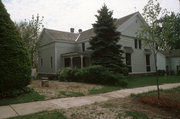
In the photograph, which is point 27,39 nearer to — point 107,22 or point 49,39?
point 49,39

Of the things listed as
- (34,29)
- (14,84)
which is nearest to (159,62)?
(34,29)

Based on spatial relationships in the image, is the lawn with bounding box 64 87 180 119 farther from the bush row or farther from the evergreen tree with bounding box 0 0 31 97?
the bush row

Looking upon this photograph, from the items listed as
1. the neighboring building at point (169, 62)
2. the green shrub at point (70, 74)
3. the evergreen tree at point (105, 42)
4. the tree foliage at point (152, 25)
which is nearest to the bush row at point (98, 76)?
the green shrub at point (70, 74)

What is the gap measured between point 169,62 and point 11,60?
2772 centimetres

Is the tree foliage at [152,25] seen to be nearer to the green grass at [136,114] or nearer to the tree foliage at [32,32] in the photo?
the green grass at [136,114]

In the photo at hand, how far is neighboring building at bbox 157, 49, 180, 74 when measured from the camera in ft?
88.6

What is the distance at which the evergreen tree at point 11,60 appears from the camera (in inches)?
278

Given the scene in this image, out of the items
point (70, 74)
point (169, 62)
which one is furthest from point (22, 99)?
point (169, 62)

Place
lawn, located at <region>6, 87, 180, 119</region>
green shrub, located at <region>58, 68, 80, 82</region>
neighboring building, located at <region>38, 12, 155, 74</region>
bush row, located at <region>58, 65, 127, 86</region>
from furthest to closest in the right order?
neighboring building, located at <region>38, 12, 155, 74</region> → green shrub, located at <region>58, 68, 80, 82</region> → bush row, located at <region>58, 65, 127, 86</region> → lawn, located at <region>6, 87, 180, 119</region>

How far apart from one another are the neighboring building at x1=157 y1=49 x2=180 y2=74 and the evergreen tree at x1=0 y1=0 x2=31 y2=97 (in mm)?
24324

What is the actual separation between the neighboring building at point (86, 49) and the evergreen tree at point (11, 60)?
11.7 metres

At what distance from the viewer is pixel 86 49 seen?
20875mm

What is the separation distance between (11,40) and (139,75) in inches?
691

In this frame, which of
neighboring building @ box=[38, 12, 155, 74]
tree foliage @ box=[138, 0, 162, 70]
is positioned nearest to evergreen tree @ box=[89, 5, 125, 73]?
neighboring building @ box=[38, 12, 155, 74]
